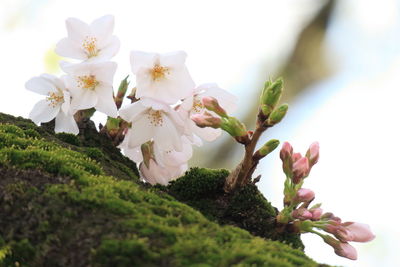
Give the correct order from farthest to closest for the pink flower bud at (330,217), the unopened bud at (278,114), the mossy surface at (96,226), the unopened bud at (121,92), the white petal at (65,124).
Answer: the unopened bud at (121,92)
the white petal at (65,124)
the pink flower bud at (330,217)
the unopened bud at (278,114)
the mossy surface at (96,226)

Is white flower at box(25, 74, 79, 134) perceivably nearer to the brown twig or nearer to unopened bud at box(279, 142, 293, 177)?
the brown twig

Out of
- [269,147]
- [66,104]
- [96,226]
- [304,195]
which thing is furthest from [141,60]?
[96,226]

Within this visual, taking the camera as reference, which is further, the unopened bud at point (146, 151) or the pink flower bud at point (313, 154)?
the unopened bud at point (146, 151)

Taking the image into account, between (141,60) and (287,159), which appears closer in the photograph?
(287,159)

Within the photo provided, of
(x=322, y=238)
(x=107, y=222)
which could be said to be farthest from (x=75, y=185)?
(x=322, y=238)

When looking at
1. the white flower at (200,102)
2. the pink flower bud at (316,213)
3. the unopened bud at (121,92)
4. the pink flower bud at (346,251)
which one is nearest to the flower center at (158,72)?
the white flower at (200,102)

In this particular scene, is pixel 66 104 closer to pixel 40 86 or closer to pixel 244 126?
pixel 40 86

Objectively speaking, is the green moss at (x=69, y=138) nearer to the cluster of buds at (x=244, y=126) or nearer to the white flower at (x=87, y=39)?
the white flower at (x=87, y=39)

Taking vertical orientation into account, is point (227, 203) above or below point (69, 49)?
below
